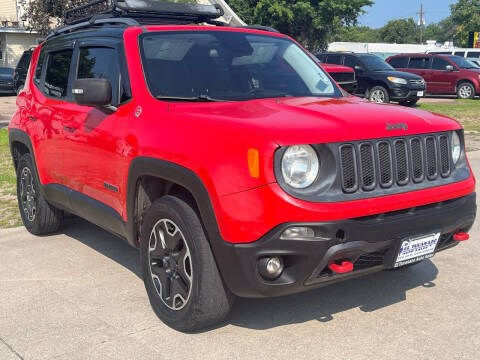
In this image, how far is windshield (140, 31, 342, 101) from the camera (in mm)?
4441

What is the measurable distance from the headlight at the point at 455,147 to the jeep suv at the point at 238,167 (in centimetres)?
1

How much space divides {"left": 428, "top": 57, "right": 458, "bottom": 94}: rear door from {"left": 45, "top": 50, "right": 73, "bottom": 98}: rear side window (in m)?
20.4

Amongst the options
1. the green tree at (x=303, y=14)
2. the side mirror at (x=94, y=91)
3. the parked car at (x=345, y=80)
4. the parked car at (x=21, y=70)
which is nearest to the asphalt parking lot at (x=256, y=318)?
the side mirror at (x=94, y=91)

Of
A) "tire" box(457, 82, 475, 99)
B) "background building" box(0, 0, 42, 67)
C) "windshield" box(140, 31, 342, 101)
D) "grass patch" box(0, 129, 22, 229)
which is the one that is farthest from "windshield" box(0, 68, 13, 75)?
"windshield" box(140, 31, 342, 101)

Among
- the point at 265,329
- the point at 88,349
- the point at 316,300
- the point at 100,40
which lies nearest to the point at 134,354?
the point at 88,349

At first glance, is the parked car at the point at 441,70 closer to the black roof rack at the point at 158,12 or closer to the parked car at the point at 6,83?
the parked car at the point at 6,83

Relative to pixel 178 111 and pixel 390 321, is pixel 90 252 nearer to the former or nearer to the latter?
pixel 178 111

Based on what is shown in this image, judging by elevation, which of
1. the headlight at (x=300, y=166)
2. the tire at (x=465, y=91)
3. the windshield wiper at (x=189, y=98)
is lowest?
the tire at (x=465, y=91)

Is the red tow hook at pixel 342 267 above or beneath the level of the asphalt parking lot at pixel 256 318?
above

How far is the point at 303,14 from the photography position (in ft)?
151

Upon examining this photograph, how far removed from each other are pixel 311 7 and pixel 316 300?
43596mm

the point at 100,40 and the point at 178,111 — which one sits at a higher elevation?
the point at 100,40

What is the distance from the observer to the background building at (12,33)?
40875 millimetres

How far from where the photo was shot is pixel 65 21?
6559mm
